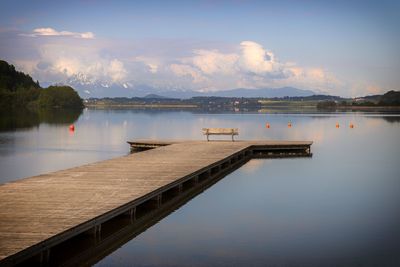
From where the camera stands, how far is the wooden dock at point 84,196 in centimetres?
959

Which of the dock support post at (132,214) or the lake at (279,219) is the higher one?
the dock support post at (132,214)

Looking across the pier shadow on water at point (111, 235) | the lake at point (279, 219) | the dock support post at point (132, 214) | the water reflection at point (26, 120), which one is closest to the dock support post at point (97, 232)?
the pier shadow on water at point (111, 235)

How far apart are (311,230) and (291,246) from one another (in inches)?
64.1

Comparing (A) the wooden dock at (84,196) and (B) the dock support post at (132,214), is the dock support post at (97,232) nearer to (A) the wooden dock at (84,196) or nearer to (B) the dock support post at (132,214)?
(A) the wooden dock at (84,196)

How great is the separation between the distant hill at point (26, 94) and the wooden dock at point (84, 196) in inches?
5097

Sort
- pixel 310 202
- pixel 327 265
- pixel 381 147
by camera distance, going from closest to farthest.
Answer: pixel 327 265 < pixel 310 202 < pixel 381 147

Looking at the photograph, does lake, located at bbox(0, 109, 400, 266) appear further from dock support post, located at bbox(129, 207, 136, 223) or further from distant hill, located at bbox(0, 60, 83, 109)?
Result: distant hill, located at bbox(0, 60, 83, 109)

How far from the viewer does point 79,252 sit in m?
10.7

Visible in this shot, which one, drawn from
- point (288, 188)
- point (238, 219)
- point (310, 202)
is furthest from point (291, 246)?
point (288, 188)

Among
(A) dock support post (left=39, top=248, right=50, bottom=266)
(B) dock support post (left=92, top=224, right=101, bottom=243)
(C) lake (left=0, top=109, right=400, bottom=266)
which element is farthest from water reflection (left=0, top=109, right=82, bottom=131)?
(A) dock support post (left=39, top=248, right=50, bottom=266)

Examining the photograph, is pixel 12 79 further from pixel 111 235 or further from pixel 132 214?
pixel 111 235

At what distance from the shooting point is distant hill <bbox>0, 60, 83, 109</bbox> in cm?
14775

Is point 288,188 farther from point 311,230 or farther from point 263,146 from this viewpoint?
point 263,146

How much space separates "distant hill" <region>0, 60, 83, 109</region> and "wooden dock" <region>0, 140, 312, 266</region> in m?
129
